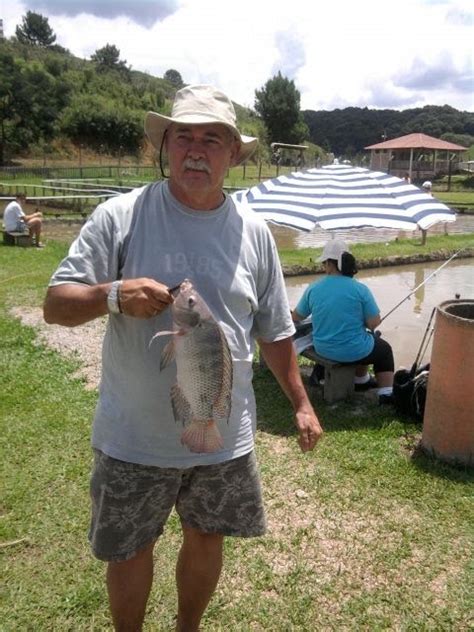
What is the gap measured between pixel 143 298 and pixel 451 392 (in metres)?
2.84

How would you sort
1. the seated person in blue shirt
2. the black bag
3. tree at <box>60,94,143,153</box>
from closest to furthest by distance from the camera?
1. the black bag
2. the seated person in blue shirt
3. tree at <box>60,94,143,153</box>

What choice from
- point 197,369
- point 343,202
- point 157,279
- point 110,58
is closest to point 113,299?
point 157,279

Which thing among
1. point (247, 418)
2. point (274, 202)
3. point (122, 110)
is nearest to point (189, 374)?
point (247, 418)

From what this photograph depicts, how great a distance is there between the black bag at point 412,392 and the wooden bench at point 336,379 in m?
0.43

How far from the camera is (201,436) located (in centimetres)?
186

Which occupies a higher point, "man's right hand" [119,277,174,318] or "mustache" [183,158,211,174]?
"mustache" [183,158,211,174]

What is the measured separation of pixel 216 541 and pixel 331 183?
4.77 m

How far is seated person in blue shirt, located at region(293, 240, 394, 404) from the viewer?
4898 mm

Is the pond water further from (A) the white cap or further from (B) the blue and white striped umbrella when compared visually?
(A) the white cap

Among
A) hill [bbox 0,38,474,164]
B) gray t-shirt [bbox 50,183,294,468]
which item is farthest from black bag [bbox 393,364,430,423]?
hill [bbox 0,38,474,164]

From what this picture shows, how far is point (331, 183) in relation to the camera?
6.22 metres

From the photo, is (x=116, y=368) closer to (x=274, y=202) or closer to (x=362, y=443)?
(x=362, y=443)

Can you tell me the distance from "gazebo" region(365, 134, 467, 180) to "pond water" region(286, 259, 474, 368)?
32.2 metres

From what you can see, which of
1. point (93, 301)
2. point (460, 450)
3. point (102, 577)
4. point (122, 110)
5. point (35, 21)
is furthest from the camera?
point (35, 21)
